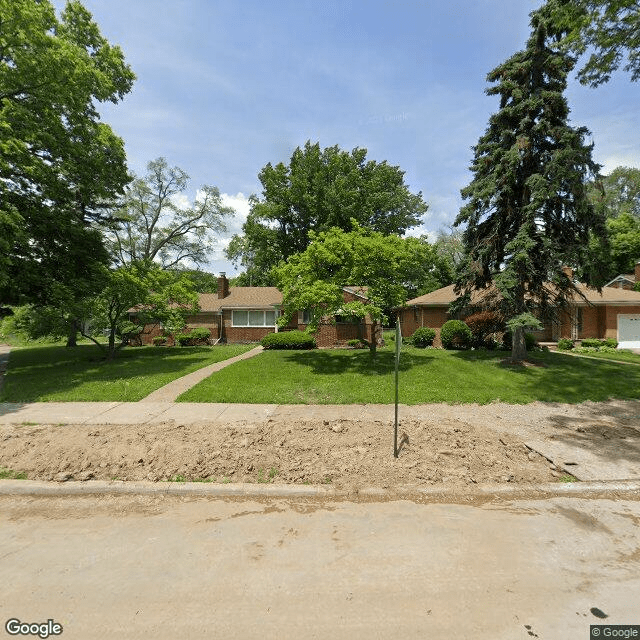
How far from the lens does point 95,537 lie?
149 inches

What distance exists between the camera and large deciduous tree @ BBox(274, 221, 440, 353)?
13344 millimetres

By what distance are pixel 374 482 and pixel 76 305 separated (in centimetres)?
1464

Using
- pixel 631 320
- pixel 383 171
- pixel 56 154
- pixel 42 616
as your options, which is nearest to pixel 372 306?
pixel 42 616

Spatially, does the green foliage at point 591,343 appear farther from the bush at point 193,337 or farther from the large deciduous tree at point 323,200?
the bush at point 193,337

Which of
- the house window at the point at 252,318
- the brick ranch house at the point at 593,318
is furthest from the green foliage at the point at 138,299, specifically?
the brick ranch house at the point at 593,318

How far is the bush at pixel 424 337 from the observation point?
21000 millimetres

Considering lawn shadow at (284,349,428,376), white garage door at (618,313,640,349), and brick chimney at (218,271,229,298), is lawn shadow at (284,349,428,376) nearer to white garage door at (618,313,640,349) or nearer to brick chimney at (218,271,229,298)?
brick chimney at (218,271,229,298)

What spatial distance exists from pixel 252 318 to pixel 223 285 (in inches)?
171

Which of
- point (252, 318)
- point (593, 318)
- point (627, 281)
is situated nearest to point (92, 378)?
point (252, 318)

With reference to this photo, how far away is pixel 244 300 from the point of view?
2739cm

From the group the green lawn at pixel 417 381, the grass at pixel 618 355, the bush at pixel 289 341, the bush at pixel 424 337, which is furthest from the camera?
the bush at pixel 424 337

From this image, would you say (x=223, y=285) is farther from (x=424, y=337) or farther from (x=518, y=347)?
(x=518, y=347)

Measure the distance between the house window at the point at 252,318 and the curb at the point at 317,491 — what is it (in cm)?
2166

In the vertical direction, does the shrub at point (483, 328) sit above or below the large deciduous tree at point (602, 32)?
below
